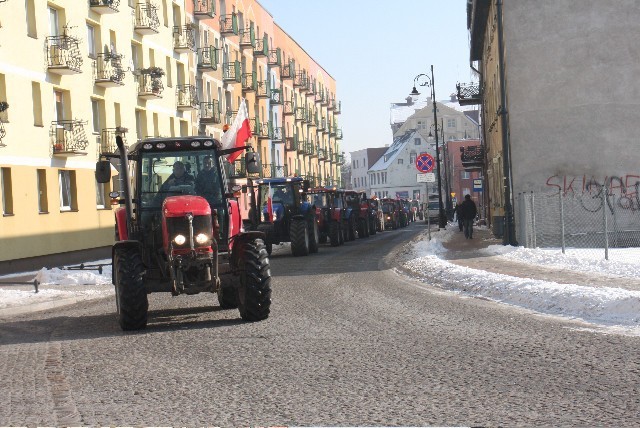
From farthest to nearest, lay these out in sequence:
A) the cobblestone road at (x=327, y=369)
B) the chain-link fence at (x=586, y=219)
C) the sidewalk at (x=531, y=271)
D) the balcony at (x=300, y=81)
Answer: the balcony at (x=300, y=81), the chain-link fence at (x=586, y=219), the sidewalk at (x=531, y=271), the cobblestone road at (x=327, y=369)

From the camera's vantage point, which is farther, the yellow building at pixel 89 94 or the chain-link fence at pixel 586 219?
the yellow building at pixel 89 94

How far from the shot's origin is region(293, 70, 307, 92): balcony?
8694cm

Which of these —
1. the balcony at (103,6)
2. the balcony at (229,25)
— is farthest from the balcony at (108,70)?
the balcony at (229,25)

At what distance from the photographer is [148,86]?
47.6 m

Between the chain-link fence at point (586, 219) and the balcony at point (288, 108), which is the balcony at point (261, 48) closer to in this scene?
the balcony at point (288, 108)

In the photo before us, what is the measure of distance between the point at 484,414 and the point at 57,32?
34231mm

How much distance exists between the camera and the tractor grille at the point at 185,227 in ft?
42.7

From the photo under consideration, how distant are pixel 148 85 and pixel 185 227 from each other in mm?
35638

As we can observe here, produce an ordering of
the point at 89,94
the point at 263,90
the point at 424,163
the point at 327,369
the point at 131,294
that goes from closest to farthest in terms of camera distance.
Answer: the point at 327,369
the point at 131,294
the point at 424,163
the point at 89,94
the point at 263,90

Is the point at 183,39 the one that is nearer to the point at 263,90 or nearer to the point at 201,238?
the point at 263,90

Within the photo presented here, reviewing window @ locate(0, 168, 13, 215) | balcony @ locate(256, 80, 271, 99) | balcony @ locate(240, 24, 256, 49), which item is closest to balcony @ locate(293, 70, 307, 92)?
balcony @ locate(256, 80, 271, 99)

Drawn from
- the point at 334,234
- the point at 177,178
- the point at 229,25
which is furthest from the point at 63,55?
the point at 229,25

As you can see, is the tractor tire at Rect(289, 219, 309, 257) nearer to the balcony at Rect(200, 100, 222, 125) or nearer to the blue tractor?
the blue tractor

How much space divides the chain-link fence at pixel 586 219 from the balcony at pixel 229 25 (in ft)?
114
